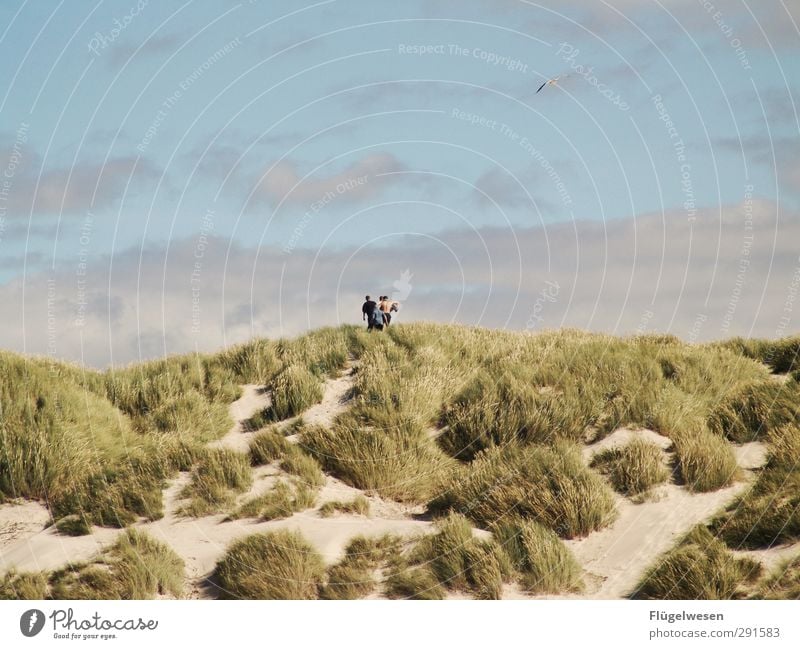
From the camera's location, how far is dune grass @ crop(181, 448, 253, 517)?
1334cm

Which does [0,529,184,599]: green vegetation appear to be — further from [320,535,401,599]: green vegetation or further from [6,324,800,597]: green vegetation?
[320,535,401,599]: green vegetation

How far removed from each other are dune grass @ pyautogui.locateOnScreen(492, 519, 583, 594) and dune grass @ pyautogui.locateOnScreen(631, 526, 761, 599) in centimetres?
83


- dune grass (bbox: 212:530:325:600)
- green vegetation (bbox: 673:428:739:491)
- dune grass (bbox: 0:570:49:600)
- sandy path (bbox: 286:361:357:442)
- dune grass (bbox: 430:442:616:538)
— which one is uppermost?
sandy path (bbox: 286:361:357:442)

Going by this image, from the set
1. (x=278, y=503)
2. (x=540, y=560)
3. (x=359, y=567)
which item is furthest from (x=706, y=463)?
(x=278, y=503)

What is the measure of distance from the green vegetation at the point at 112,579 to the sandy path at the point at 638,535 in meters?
5.55

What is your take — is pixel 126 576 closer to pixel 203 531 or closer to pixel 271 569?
pixel 203 531

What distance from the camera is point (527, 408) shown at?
15.5 m

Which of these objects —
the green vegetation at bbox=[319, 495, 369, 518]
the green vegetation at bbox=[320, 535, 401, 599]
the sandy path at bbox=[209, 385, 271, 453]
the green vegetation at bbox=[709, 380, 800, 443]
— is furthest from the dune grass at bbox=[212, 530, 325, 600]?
the green vegetation at bbox=[709, 380, 800, 443]

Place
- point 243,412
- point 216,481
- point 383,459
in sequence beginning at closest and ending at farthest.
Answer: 1. point 216,481
2. point 383,459
3. point 243,412

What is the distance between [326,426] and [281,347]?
442 centimetres

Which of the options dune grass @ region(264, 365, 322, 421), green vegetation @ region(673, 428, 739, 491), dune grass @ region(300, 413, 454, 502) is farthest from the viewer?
dune grass @ region(264, 365, 322, 421)

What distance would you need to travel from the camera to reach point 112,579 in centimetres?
1127

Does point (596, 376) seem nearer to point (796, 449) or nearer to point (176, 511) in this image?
point (796, 449)

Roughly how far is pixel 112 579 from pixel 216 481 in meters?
2.76
